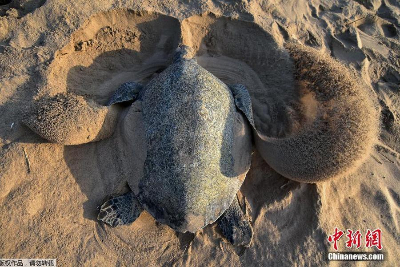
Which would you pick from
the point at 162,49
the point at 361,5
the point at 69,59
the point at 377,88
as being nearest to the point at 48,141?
the point at 69,59

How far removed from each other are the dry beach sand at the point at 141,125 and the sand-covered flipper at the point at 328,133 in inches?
0.9

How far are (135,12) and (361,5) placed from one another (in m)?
3.51

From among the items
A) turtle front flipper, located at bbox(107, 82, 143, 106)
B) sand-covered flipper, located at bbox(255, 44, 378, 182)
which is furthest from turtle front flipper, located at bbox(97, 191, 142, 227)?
sand-covered flipper, located at bbox(255, 44, 378, 182)

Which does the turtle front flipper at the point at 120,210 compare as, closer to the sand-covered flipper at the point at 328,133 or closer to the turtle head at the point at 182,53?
the sand-covered flipper at the point at 328,133

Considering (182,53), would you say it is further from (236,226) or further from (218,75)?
(236,226)

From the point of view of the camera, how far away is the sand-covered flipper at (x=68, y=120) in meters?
2.51

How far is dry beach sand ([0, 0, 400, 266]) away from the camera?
259cm

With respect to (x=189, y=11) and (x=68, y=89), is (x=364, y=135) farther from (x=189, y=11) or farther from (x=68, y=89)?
(x=68, y=89)

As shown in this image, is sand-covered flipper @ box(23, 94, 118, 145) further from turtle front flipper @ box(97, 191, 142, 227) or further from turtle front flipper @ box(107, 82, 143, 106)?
turtle front flipper @ box(97, 191, 142, 227)

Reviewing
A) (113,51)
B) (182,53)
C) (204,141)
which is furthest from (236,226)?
(113,51)

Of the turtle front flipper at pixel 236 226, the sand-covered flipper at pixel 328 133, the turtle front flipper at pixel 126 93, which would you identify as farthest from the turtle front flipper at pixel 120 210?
the sand-covered flipper at pixel 328 133

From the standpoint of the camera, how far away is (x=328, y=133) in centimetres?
227

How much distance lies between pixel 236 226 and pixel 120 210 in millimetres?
1222

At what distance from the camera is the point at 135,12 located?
11.0 ft
